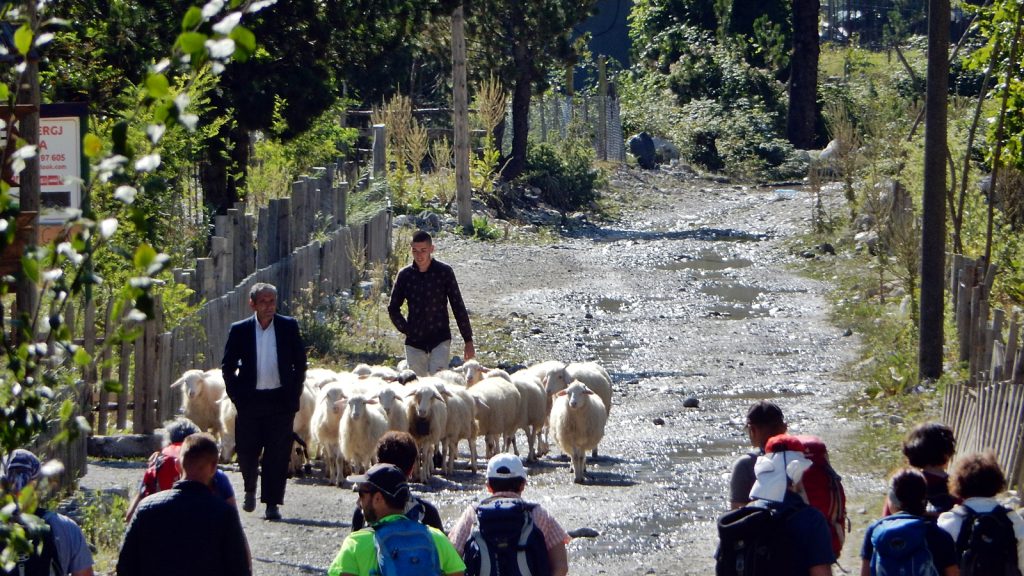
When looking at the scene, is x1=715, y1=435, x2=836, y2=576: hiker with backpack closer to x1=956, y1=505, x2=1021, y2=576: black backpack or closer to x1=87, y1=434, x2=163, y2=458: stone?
x1=956, y1=505, x2=1021, y2=576: black backpack

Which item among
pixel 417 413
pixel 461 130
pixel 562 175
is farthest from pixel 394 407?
pixel 562 175

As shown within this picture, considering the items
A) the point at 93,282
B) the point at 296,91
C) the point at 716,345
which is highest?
the point at 296,91

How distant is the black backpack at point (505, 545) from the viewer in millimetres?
5645

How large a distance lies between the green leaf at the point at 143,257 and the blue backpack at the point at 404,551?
2657 millimetres

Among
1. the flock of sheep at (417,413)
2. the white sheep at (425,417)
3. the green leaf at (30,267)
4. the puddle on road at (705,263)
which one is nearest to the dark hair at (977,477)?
the green leaf at (30,267)

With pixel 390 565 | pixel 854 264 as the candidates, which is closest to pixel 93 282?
pixel 390 565

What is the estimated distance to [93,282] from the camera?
3.06 metres

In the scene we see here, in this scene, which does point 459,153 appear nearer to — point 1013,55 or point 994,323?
point 1013,55

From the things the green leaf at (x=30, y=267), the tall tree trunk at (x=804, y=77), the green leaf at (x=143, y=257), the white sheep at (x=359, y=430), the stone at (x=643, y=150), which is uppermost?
the tall tree trunk at (x=804, y=77)

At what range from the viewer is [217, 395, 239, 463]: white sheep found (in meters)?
11.3

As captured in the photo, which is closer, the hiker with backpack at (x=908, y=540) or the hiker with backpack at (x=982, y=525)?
the hiker with backpack at (x=908, y=540)

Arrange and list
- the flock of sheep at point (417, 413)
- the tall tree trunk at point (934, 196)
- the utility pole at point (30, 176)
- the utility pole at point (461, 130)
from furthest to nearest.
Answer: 1. the utility pole at point (461, 130)
2. the tall tree trunk at point (934, 196)
3. the flock of sheep at point (417, 413)
4. the utility pole at point (30, 176)

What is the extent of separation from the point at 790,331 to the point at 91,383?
1171 centimetres

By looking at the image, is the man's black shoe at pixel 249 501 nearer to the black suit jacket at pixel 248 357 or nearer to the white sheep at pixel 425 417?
the black suit jacket at pixel 248 357
